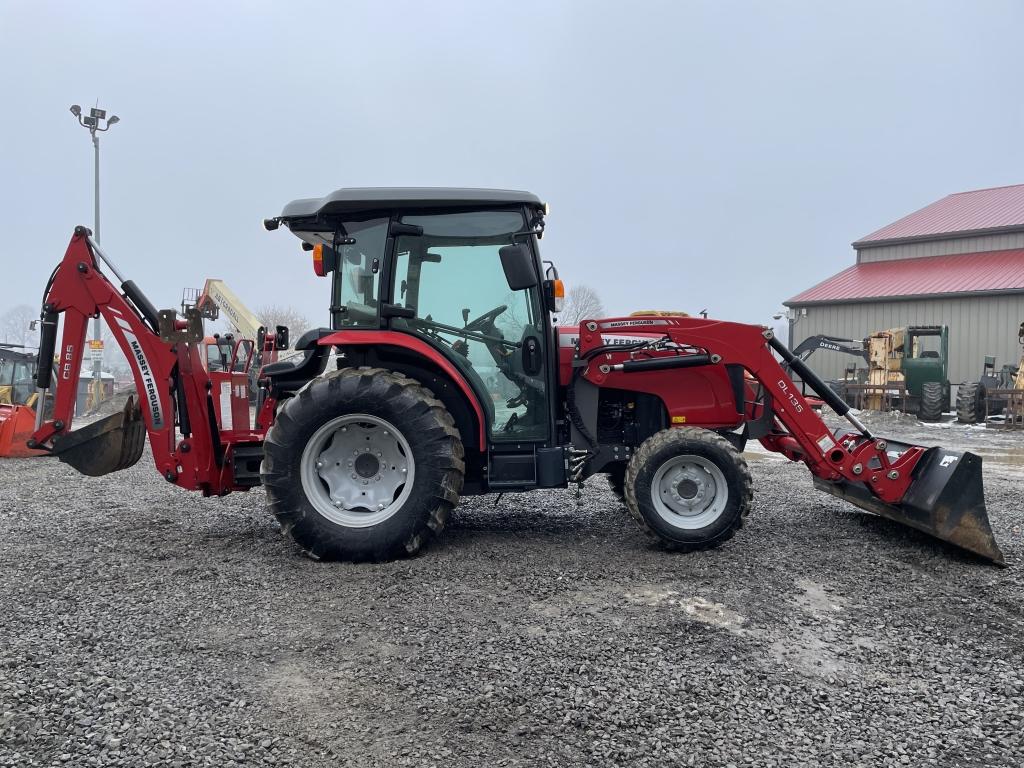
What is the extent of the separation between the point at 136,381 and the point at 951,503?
540 cm

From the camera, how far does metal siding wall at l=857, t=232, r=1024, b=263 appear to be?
1133 inches

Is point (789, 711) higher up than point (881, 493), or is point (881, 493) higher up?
point (881, 493)

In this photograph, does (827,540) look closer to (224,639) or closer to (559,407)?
(559,407)

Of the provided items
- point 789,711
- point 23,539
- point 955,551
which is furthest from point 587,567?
point 23,539

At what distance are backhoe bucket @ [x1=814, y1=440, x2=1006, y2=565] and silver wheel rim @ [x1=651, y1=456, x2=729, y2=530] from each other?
1332 millimetres

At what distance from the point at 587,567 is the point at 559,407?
1165mm

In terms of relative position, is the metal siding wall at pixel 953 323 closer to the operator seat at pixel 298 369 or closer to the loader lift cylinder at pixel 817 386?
the loader lift cylinder at pixel 817 386

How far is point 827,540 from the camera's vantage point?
551cm

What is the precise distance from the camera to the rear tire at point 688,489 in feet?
16.3

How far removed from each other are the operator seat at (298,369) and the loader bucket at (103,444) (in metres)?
1.00

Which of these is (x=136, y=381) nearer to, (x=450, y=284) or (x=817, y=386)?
(x=450, y=284)

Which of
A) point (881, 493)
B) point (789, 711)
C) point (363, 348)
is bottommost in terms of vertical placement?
point (789, 711)

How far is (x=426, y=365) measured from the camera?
512 cm

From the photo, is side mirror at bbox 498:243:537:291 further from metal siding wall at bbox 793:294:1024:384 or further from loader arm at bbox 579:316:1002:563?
metal siding wall at bbox 793:294:1024:384
